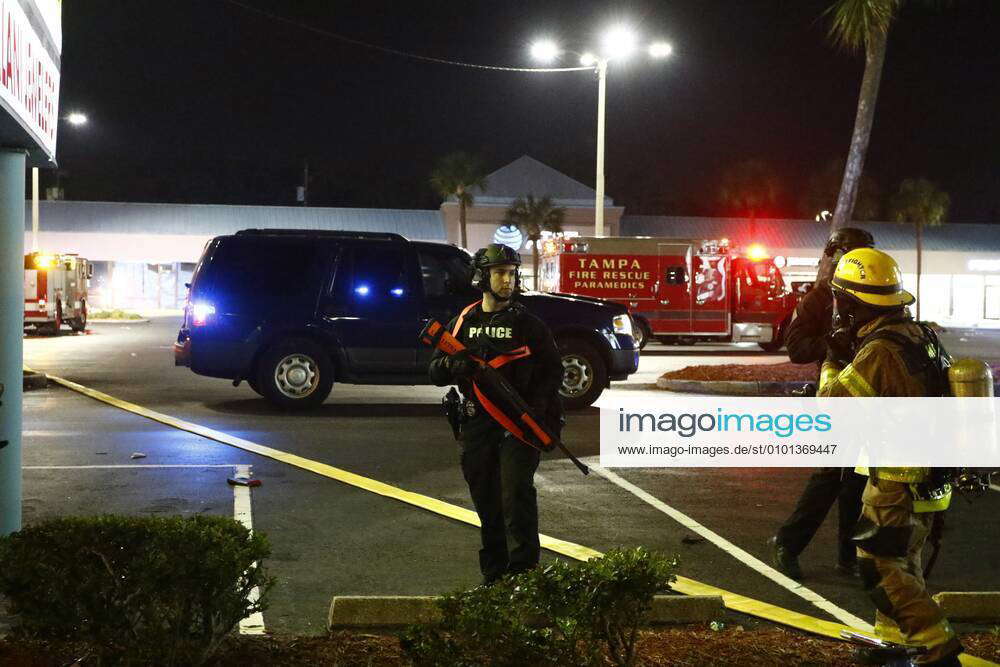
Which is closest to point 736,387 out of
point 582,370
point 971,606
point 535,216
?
point 582,370

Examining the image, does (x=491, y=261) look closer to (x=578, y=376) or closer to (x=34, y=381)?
(x=578, y=376)

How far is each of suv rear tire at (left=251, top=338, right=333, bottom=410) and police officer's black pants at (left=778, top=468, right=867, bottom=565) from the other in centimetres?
805

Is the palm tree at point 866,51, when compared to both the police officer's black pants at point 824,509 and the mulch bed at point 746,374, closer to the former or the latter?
the mulch bed at point 746,374

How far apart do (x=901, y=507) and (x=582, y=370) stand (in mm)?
9981

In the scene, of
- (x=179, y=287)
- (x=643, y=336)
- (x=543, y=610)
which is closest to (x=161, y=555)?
(x=543, y=610)

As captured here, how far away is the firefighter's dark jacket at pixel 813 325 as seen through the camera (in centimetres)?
684

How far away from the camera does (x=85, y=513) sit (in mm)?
7914

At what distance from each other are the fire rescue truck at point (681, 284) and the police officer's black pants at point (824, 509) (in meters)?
19.6

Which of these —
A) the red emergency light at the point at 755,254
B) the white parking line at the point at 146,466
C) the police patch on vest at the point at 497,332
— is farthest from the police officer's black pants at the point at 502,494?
the red emergency light at the point at 755,254

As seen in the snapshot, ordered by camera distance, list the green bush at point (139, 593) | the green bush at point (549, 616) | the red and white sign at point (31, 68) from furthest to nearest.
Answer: the red and white sign at point (31, 68), the green bush at point (139, 593), the green bush at point (549, 616)

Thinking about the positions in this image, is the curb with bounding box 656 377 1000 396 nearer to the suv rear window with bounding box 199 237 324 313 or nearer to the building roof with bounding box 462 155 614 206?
the suv rear window with bounding box 199 237 324 313

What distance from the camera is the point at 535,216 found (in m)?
53.5

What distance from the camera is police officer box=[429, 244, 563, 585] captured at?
5621 millimetres

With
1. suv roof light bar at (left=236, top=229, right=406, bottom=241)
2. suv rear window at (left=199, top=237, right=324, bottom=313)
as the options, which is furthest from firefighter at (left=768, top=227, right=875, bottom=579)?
suv rear window at (left=199, top=237, right=324, bottom=313)
